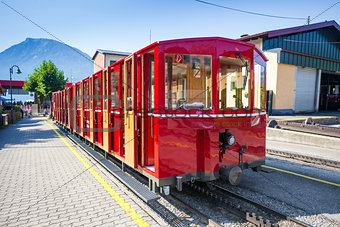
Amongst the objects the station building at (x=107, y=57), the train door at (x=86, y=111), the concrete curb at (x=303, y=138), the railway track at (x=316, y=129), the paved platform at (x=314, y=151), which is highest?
the station building at (x=107, y=57)

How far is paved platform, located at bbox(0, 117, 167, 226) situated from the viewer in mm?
3689

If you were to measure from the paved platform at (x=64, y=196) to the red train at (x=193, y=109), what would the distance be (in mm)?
731

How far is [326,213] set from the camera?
391 centimetres

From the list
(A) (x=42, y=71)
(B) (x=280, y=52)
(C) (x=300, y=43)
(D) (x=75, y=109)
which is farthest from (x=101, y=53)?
(C) (x=300, y=43)

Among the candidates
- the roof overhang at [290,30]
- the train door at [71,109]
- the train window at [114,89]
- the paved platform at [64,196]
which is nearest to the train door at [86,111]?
the paved platform at [64,196]

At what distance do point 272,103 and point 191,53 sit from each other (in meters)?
19.6

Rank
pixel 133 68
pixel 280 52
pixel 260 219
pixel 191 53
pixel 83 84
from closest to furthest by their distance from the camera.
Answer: pixel 260 219, pixel 191 53, pixel 133 68, pixel 83 84, pixel 280 52

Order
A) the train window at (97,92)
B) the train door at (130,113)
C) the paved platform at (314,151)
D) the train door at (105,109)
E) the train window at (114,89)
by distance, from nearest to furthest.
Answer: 1. the train door at (130,113)
2. the train window at (114,89)
3. the train door at (105,109)
4. the train window at (97,92)
5. the paved platform at (314,151)

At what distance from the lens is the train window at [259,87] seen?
14.6ft

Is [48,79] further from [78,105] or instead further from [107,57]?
[78,105]

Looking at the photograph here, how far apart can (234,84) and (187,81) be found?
1027 mm

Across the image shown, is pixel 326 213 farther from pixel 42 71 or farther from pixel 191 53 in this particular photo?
pixel 42 71

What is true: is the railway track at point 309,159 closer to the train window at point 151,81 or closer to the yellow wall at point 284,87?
the train window at point 151,81

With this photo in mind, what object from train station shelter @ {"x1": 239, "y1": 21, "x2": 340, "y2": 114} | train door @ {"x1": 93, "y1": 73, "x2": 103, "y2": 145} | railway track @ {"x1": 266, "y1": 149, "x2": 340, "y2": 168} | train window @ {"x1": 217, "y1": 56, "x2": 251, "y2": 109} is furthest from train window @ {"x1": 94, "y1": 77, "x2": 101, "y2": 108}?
train station shelter @ {"x1": 239, "y1": 21, "x2": 340, "y2": 114}
